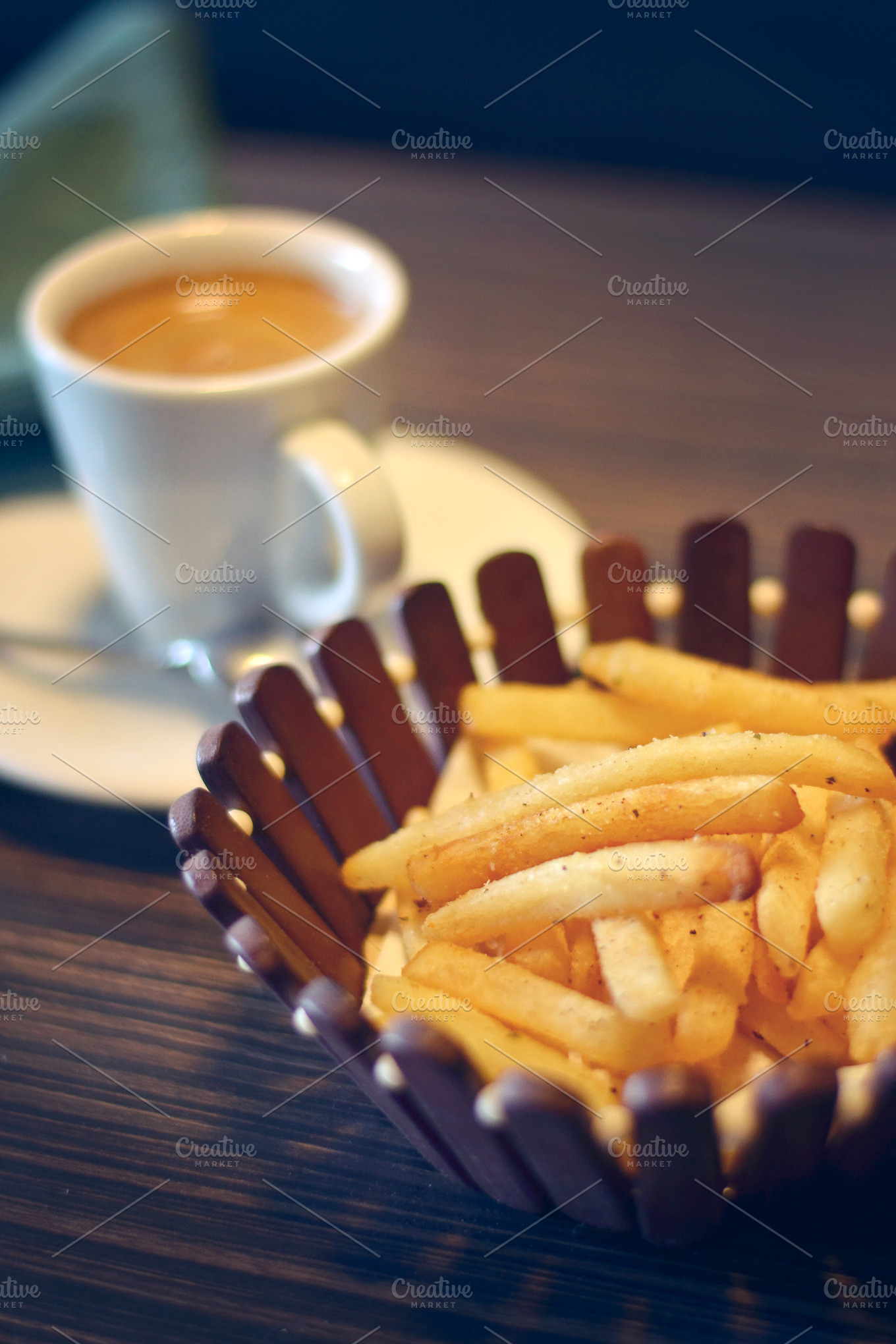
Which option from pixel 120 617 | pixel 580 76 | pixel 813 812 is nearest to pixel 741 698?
pixel 813 812

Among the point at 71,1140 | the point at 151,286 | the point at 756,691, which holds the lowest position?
the point at 71,1140

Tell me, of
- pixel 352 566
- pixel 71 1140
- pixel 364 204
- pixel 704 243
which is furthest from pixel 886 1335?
pixel 364 204

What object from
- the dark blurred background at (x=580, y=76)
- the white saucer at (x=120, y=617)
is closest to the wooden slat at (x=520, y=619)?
the white saucer at (x=120, y=617)

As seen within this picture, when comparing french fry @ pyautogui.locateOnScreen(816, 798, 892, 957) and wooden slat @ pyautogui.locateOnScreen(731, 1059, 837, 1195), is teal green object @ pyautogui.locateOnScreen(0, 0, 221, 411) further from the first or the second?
wooden slat @ pyautogui.locateOnScreen(731, 1059, 837, 1195)

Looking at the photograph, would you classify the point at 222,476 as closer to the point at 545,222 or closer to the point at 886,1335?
the point at 886,1335

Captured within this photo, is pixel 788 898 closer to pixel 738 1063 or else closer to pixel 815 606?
pixel 738 1063

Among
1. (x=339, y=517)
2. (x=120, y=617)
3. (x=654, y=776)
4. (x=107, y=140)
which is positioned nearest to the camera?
(x=654, y=776)

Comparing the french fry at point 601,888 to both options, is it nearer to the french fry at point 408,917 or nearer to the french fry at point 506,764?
the french fry at point 408,917
